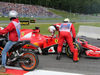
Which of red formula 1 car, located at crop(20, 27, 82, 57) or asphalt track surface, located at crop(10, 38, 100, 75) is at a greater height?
red formula 1 car, located at crop(20, 27, 82, 57)

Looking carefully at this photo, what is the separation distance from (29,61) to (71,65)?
1.60 meters

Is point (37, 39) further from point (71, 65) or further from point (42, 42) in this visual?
point (71, 65)

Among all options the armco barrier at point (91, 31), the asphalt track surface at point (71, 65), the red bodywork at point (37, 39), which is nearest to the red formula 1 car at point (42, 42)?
the red bodywork at point (37, 39)

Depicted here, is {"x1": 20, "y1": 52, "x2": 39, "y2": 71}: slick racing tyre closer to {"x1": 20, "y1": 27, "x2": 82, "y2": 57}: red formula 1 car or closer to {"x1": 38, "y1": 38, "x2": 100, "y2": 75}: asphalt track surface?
{"x1": 38, "y1": 38, "x2": 100, "y2": 75}: asphalt track surface

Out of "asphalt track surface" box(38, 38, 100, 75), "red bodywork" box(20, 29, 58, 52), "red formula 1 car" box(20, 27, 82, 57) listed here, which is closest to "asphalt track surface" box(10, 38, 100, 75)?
"asphalt track surface" box(38, 38, 100, 75)

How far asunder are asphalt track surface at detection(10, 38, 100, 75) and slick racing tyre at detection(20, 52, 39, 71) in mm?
464

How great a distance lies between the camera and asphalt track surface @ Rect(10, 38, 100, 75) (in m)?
4.95

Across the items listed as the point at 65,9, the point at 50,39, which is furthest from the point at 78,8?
the point at 50,39

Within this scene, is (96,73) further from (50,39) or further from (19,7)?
(19,7)

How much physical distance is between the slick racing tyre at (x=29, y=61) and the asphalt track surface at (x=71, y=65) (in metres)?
0.46

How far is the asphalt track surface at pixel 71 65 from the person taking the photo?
16.2 feet

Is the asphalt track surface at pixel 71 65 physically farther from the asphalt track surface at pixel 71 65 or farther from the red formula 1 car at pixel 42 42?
the red formula 1 car at pixel 42 42

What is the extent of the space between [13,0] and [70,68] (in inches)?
2973

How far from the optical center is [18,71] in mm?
4762
